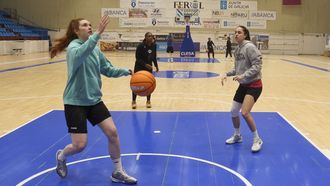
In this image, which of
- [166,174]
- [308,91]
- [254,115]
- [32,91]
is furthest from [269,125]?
[32,91]

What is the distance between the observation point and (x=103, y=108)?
460cm

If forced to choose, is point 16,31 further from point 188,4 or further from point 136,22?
point 188,4

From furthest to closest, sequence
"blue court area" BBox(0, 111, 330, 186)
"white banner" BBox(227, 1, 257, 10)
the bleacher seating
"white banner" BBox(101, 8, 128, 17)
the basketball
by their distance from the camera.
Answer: "white banner" BBox(101, 8, 128, 17), "white banner" BBox(227, 1, 257, 10), the bleacher seating, the basketball, "blue court area" BBox(0, 111, 330, 186)

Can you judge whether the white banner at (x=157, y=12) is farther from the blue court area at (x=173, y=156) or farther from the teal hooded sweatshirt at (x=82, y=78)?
the teal hooded sweatshirt at (x=82, y=78)

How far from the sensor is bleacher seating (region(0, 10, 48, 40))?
33.4 metres

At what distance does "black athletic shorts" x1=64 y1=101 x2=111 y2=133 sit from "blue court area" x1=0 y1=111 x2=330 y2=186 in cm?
80

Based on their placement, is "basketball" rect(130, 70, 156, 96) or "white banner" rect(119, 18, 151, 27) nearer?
"basketball" rect(130, 70, 156, 96)

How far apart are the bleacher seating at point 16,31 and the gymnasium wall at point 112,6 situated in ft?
4.75

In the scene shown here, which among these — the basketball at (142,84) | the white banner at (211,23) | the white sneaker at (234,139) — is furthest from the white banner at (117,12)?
the white sneaker at (234,139)

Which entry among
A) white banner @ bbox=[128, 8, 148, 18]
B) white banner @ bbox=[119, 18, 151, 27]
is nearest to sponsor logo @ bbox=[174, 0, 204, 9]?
white banner @ bbox=[128, 8, 148, 18]

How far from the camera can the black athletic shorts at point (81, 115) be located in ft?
14.5

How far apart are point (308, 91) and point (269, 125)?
6.07 meters

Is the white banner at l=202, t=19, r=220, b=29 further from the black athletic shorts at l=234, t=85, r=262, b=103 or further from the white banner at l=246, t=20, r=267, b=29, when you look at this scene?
the black athletic shorts at l=234, t=85, r=262, b=103

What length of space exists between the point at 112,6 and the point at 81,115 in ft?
117
